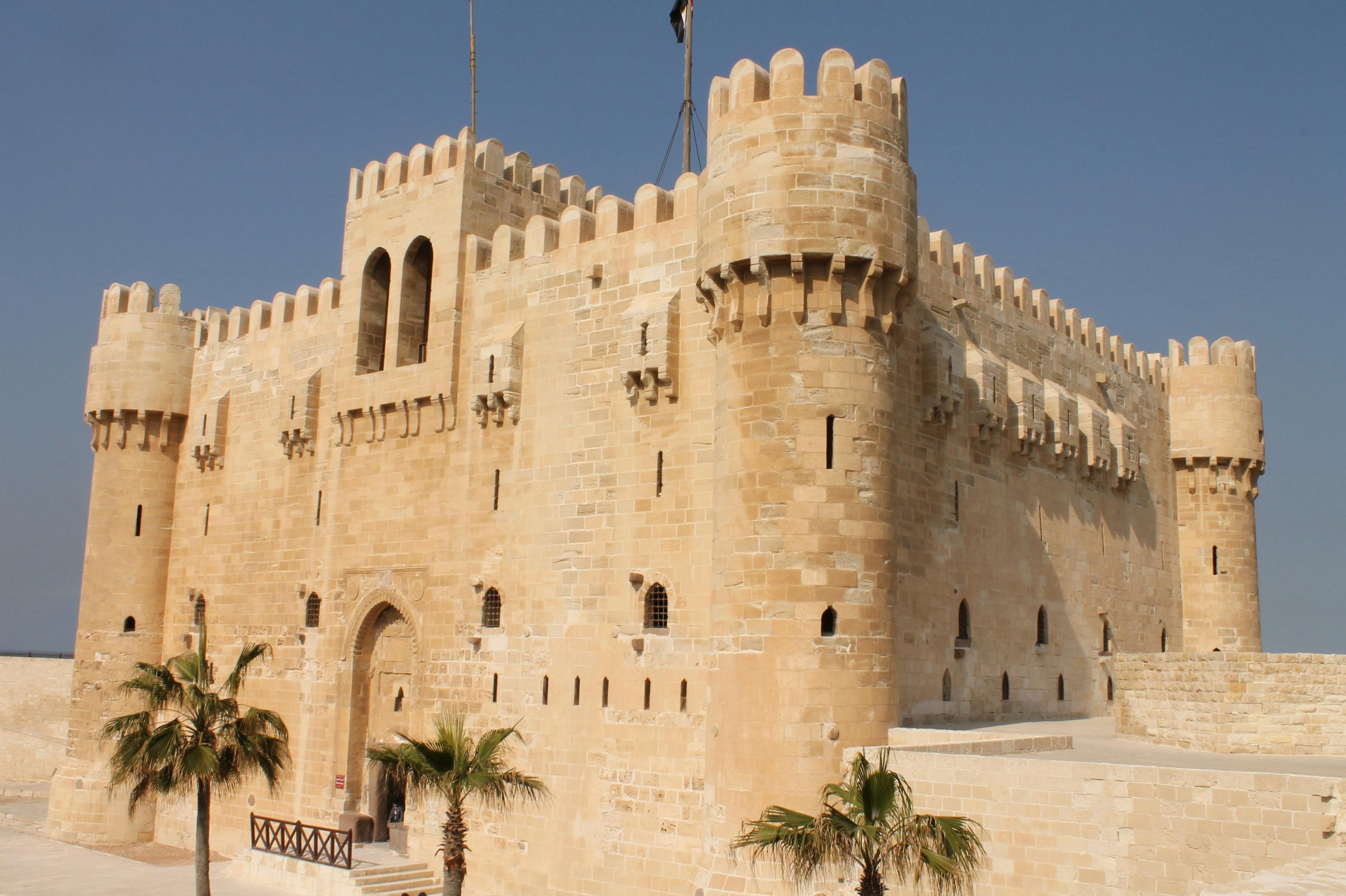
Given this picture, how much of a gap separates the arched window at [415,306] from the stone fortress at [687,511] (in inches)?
2.8

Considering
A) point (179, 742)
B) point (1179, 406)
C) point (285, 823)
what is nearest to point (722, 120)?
point (179, 742)

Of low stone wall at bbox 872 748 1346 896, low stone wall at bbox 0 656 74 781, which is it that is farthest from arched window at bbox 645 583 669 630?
low stone wall at bbox 0 656 74 781

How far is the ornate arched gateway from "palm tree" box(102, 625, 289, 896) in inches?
134

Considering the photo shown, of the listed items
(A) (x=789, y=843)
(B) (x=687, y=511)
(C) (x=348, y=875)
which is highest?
(B) (x=687, y=511)

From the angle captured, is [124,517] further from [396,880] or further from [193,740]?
[396,880]

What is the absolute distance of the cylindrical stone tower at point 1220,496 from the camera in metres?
26.5

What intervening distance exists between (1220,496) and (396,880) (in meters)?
18.7

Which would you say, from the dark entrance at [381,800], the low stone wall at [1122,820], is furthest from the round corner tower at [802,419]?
the dark entrance at [381,800]

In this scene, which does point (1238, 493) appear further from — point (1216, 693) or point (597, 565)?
point (597, 565)

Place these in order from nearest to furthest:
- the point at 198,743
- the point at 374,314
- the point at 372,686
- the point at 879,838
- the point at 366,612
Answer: the point at 879,838, the point at 198,743, the point at 366,612, the point at 372,686, the point at 374,314

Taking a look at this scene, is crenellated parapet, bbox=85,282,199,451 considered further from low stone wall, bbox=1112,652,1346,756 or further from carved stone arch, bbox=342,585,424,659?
low stone wall, bbox=1112,652,1346,756

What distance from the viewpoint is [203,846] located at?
17.8 metres

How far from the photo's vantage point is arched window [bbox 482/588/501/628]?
65.1ft

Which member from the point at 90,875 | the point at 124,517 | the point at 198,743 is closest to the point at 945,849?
the point at 198,743
